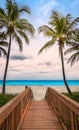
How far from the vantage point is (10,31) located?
21.7 m

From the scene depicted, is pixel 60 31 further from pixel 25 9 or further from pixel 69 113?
pixel 69 113

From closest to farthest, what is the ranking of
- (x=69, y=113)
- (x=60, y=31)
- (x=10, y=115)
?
1. (x=10, y=115)
2. (x=69, y=113)
3. (x=60, y=31)

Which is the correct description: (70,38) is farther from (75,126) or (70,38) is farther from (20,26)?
(75,126)

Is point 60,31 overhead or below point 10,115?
overhead

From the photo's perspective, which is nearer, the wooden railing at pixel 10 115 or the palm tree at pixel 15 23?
the wooden railing at pixel 10 115

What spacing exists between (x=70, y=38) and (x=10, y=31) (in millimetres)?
6083

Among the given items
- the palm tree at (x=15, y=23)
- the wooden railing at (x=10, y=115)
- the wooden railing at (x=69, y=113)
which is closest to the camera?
the wooden railing at (x=10, y=115)

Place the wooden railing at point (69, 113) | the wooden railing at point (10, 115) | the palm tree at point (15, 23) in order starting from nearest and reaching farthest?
the wooden railing at point (10, 115) < the wooden railing at point (69, 113) < the palm tree at point (15, 23)

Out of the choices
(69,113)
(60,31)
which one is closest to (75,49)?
(60,31)

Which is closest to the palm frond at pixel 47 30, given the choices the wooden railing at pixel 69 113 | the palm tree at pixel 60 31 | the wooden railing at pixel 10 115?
the palm tree at pixel 60 31

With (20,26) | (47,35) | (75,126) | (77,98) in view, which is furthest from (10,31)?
(75,126)

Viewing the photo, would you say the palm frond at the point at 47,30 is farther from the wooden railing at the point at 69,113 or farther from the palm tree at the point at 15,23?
the wooden railing at the point at 69,113

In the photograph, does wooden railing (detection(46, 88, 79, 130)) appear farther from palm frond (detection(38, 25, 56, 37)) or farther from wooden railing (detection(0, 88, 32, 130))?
Answer: palm frond (detection(38, 25, 56, 37))

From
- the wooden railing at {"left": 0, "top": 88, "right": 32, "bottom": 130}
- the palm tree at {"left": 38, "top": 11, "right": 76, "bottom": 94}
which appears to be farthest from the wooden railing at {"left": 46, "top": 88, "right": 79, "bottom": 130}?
the palm tree at {"left": 38, "top": 11, "right": 76, "bottom": 94}
